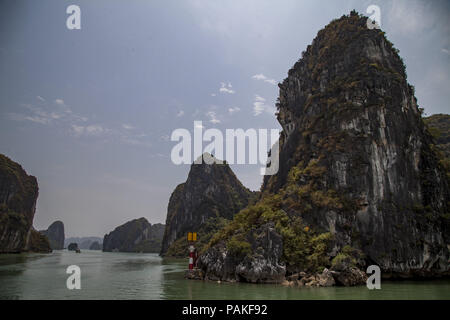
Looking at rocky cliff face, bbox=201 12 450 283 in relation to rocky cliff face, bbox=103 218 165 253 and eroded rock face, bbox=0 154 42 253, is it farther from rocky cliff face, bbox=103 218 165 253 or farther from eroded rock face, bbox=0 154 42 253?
rocky cliff face, bbox=103 218 165 253

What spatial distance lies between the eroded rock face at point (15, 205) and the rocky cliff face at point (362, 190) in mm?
76379

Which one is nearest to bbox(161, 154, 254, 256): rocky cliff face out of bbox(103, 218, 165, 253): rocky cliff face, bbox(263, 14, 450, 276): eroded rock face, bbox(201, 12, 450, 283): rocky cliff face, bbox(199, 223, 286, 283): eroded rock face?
bbox(103, 218, 165, 253): rocky cliff face

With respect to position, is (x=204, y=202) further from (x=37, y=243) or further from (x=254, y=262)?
(x=254, y=262)

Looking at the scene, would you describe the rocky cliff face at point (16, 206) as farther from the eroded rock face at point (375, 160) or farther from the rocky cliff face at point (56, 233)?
the rocky cliff face at point (56, 233)

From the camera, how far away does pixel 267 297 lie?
17.3m

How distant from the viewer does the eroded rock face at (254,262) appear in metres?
24.0

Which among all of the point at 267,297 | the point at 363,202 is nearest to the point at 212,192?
the point at 363,202

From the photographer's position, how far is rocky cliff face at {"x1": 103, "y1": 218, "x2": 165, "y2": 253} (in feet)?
559

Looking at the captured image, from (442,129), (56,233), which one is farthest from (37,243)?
(442,129)

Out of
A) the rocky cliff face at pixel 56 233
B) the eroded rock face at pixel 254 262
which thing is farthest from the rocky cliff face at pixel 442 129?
the rocky cliff face at pixel 56 233

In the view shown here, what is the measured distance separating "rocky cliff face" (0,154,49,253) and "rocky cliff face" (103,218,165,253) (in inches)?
2736

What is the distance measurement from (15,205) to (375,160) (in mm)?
99842

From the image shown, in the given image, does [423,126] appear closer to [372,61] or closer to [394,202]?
[372,61]

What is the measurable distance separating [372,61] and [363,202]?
1715 cm
